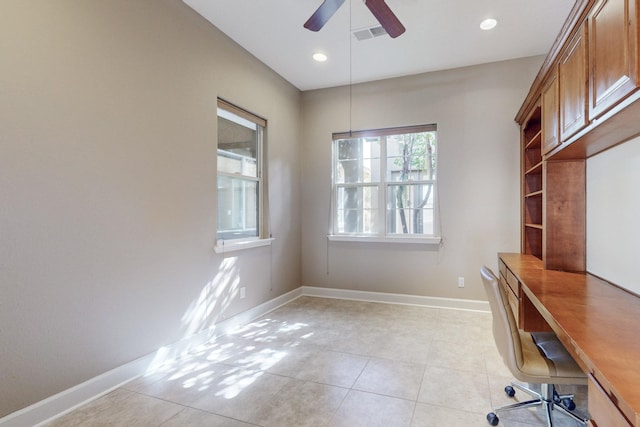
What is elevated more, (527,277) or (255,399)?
(527,277)

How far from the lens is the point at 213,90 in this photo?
10.5 ft

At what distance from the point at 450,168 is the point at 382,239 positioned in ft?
4.10

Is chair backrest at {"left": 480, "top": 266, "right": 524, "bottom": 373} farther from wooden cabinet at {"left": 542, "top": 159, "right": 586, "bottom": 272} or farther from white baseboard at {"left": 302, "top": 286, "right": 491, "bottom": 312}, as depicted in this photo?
white baseboard at {"left": 302, "top": 286, "right": 491, "bottom": 312}

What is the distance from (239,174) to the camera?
369 centimetres

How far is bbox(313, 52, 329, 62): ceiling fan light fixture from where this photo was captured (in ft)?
12.2

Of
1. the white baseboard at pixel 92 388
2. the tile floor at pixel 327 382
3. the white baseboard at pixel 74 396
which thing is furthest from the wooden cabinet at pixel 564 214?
the white baseboard at pixel 74 396

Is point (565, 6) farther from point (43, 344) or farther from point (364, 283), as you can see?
point (43, 344)

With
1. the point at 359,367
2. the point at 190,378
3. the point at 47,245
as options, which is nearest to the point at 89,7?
the point at 47,245

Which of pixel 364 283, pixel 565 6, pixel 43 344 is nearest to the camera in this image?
pixel 43 344

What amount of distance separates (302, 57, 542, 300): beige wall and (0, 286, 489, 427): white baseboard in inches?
4.1

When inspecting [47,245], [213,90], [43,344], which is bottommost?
[43,344]

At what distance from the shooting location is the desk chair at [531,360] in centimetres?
162

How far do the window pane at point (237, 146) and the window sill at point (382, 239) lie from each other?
1482mm

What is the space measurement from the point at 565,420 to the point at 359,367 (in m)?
1.31
